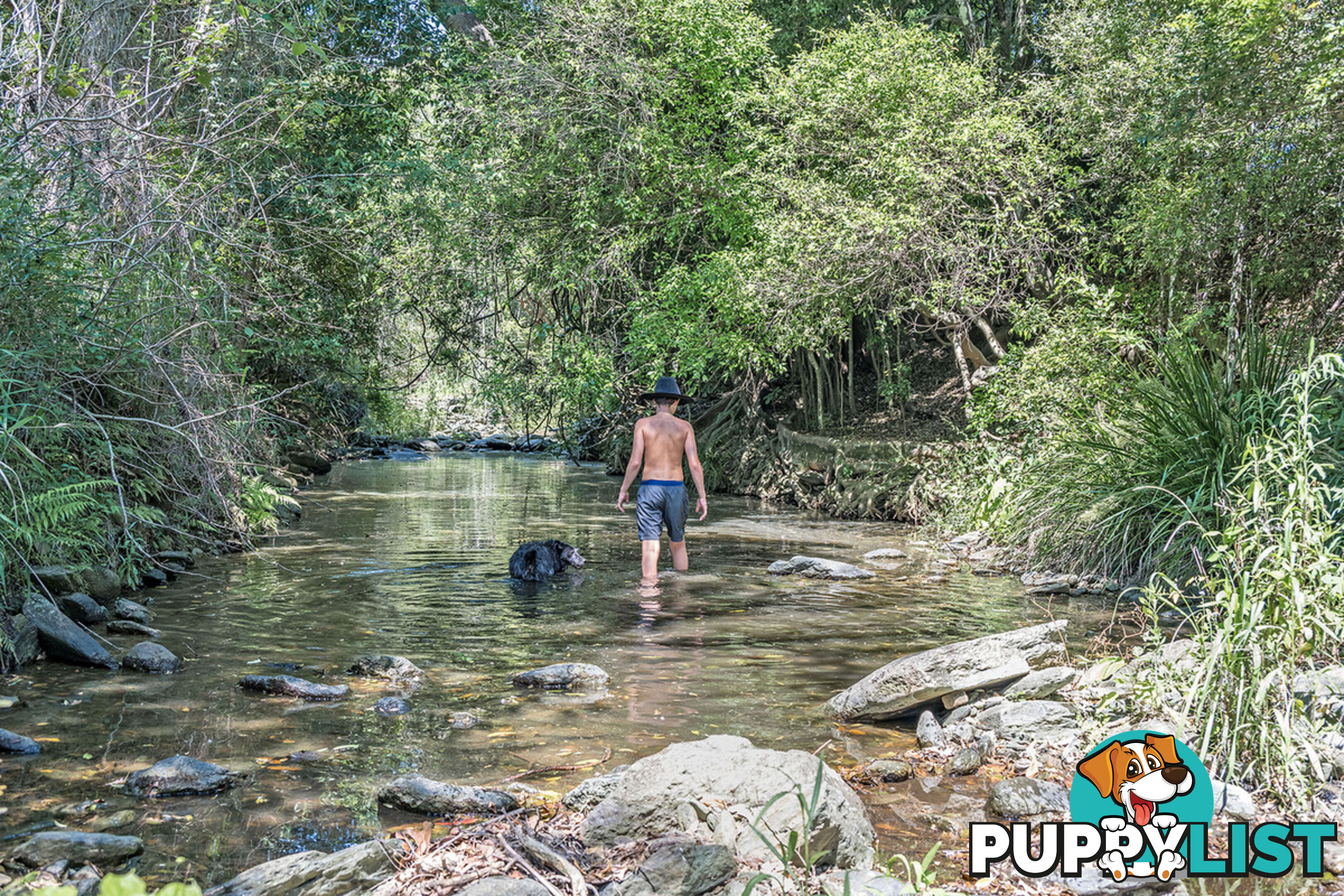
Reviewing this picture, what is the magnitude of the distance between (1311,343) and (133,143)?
8.64 meters


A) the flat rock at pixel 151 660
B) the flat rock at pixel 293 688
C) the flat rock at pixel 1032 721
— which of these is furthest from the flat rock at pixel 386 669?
the flat rock at pixel 1032 721

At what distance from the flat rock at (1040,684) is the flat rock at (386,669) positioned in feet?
11.6

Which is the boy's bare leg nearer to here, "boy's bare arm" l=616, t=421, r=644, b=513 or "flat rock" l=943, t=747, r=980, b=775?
"boy's bare arm" l=616, t=421, r=644, b=513

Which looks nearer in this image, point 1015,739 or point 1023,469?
point 1015,739

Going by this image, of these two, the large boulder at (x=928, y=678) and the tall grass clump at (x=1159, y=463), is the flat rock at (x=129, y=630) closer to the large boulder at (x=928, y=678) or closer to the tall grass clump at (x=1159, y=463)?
the large boulder at (x=928, y=678)

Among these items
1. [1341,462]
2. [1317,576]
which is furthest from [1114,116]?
[1317,576]

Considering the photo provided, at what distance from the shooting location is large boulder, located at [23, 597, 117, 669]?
6652mm

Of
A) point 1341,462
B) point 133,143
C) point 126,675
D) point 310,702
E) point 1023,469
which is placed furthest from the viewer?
point 1023,469

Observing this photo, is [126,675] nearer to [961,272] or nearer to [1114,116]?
[961,272]

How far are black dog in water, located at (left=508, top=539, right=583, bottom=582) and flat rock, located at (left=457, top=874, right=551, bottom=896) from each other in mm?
7074

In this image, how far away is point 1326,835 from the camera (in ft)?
12.0

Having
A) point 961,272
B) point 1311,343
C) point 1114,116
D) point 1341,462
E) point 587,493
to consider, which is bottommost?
point 587,493

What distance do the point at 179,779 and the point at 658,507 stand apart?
20.9ft

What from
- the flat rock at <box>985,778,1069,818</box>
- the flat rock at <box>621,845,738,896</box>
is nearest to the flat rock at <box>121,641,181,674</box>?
the flat rock at <box>621,845,738,896</box>
